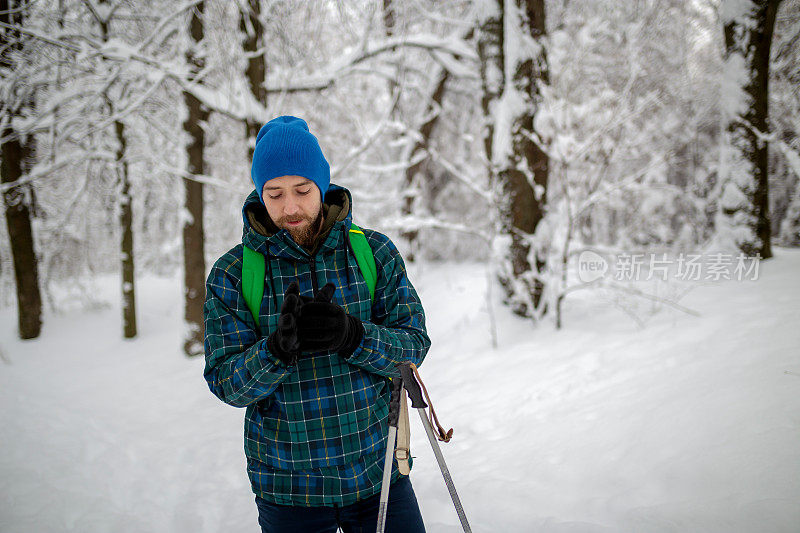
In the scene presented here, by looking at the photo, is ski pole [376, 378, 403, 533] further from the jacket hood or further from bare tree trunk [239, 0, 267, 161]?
bare tree trunk [239, 0, 267, 161]

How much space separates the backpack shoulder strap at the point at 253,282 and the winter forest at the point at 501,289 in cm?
184

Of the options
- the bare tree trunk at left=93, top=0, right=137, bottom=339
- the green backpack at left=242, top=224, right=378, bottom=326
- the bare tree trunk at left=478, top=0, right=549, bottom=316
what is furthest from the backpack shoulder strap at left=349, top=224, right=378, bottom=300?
the bare tree trunk at left=93, top=0, right=137, bottom=339

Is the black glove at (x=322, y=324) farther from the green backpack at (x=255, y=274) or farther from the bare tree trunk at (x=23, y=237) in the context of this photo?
the bare tree trunk at (x=23, y=237)

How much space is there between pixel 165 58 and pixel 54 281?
27.6 feet

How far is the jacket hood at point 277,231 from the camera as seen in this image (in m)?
1.43

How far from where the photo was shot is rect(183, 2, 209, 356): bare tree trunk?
740cm

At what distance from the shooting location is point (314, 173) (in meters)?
1.48

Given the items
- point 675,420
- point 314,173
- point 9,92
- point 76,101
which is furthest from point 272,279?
point 76,101

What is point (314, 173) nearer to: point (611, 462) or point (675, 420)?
point (611, 462)

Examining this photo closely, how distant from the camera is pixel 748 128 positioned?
5.24 m

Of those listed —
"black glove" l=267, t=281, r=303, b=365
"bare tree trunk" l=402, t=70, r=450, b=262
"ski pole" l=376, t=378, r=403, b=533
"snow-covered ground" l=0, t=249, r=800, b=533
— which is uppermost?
"bare tree trunk" l=402, t=70, r=450, b=262

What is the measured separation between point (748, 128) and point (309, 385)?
6268mm

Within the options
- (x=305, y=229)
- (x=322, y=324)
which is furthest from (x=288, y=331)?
(x=305, y=229)

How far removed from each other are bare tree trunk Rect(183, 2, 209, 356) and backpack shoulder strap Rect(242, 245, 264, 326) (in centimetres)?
656
